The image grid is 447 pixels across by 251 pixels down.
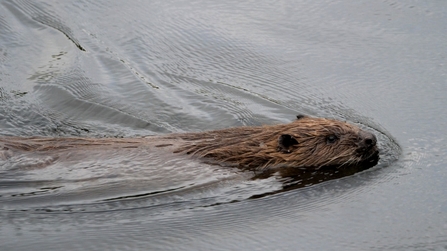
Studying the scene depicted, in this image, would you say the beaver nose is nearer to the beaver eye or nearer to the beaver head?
the beaver head

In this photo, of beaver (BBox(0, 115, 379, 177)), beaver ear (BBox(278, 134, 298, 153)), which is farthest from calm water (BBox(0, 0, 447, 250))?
beaver ear (BBox(278, 134, 298, 153))

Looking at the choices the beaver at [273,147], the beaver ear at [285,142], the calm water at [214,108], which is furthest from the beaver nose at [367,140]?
the beaver ear at [285,142]

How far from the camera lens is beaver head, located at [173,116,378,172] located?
273 inches

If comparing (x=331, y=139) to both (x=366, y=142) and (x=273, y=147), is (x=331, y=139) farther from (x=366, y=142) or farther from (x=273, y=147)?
(x=273, y=147)

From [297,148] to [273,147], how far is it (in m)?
0.22


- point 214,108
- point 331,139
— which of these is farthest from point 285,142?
point 214,108

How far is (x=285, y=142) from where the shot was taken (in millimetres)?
6934

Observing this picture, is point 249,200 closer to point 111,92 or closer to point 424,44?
point 111,92

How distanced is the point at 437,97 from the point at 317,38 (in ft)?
6.48

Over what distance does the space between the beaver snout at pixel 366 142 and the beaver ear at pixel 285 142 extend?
1.88 feet

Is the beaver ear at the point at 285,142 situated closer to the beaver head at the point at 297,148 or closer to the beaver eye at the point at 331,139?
the beaver head at the point at 297,148

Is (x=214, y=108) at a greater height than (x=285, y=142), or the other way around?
(x=214, y=108)

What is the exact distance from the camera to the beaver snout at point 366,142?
270 inches

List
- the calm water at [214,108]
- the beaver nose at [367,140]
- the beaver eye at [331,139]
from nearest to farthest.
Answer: the calm water at [214,108], the beaver nose at [367,140], the beaver eye at [331,139]
